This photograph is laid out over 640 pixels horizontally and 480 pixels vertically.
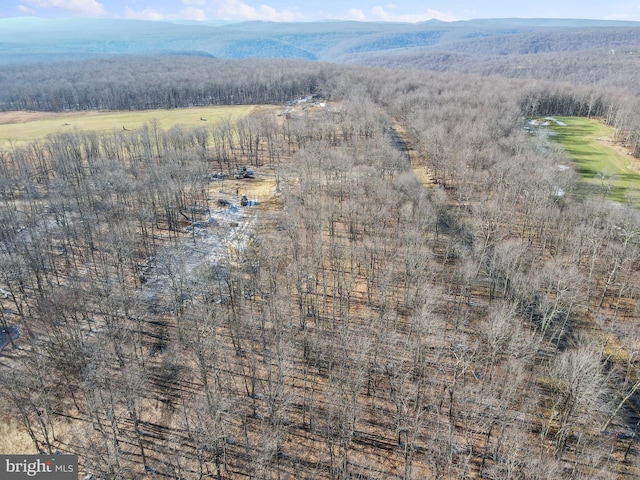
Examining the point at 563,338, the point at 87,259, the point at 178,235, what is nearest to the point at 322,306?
the point at 563,338

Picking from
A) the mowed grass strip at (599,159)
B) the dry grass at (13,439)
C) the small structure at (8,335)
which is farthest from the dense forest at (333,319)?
the mowed grass strip at (599,159)

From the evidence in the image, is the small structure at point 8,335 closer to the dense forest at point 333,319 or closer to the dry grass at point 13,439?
the dense forest at point 333,319

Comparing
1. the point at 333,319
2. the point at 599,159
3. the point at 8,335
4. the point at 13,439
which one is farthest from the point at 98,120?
the point at 599,159

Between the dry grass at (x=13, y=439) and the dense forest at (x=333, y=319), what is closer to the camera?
the dense forest at (x=333, y=319)

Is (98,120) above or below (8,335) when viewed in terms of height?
above

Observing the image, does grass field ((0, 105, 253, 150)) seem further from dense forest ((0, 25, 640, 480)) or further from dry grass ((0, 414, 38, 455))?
Answer: dry grass ((0, 414, 38, 455))

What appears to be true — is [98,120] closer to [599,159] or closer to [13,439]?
[13,439]

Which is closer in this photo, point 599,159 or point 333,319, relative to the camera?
point 333,319
